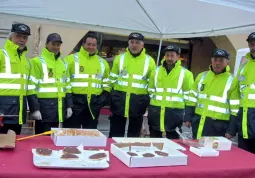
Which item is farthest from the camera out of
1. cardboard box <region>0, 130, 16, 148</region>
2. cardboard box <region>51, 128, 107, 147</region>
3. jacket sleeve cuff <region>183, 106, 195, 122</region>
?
jacket sleeve cuff <region>183, 106, 195, 122</region>

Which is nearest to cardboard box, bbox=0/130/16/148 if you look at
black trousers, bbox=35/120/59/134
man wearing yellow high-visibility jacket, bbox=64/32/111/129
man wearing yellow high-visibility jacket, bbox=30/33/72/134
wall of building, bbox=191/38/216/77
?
man wearing yellow high-visibility jacket, bbox=30/33/72/134

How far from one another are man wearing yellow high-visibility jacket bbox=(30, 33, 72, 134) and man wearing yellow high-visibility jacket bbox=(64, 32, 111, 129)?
0.31 meters

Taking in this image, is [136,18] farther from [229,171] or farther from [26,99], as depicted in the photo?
[229,171]

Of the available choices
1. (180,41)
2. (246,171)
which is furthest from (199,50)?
(246,171)

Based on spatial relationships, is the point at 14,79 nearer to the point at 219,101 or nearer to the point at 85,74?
the point at 85,74

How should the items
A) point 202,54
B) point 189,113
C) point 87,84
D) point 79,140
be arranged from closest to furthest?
point 79,140 → point 189,113 → point 87,84 → point 202,54

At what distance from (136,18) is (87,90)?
167cm

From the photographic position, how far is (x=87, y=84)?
15.5 feet

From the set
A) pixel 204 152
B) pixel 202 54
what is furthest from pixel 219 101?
pixel 202 54

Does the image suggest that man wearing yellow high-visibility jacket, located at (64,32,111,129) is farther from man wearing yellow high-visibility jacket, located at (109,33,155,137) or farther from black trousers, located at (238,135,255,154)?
black trousers, located at (238,135,255,154)

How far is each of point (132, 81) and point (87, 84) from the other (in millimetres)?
631

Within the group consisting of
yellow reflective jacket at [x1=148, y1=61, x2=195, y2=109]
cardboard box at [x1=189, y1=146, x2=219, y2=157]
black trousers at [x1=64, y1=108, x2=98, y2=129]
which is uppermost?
yellow reflective jacket at [x1=148, y1=61, x2=195, y2=109]

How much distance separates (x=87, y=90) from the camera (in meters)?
4.75

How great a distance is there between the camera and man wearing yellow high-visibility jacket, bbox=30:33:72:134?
14.0 feet
